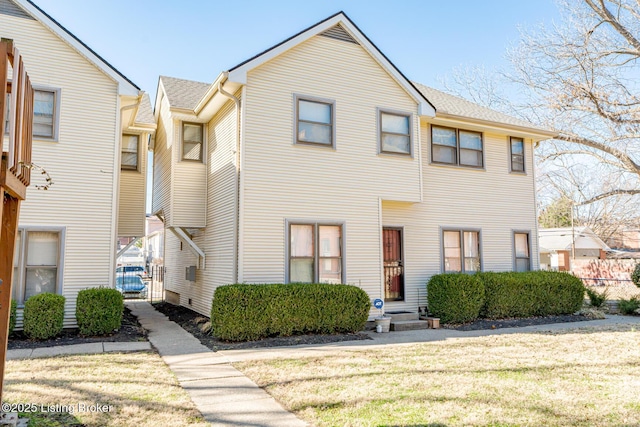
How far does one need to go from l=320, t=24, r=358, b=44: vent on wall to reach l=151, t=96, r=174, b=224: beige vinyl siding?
4.85 m

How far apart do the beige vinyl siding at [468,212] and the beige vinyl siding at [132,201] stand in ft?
22.2

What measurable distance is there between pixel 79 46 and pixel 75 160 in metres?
2.57

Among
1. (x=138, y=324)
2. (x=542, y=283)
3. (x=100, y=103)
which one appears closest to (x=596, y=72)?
(x=542, y=283)

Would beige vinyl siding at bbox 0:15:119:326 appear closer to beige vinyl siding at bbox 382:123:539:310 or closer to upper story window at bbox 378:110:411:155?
upper story window at bbox 378:110:411:155

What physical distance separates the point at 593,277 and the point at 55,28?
2848 cm

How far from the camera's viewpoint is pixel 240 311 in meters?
9.09

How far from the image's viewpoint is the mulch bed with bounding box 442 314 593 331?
444 inches

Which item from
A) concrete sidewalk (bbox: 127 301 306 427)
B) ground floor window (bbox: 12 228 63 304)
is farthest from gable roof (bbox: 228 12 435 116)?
concrete sidewalk (bbox: 127 301 306 427)

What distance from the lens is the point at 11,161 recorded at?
386cm

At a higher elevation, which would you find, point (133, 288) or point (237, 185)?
point (237, 185)

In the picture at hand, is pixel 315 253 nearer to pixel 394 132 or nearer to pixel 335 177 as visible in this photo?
pixel 335 177

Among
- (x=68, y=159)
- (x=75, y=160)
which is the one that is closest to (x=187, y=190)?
(x=75, y=160)

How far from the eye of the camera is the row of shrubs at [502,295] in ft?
38.1

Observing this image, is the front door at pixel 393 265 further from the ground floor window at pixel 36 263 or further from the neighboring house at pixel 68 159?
the ground floor window at pixel 36 263
